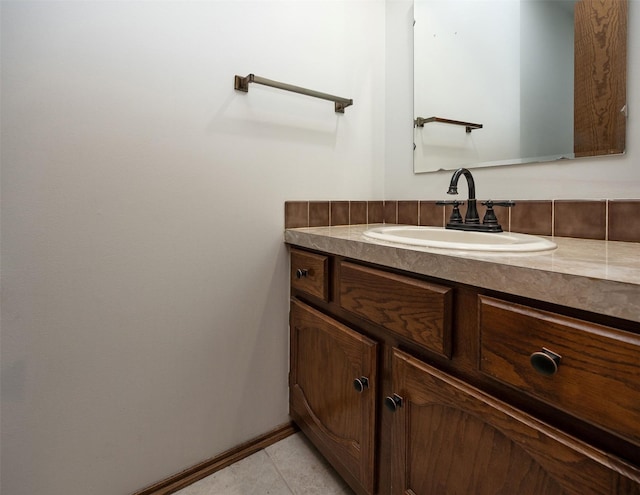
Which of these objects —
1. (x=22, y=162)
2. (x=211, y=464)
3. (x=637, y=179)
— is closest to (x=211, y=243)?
(x=22, y=162)

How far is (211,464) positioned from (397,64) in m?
1.74

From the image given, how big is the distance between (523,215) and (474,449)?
714mm

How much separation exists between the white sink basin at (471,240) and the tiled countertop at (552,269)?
2 cm

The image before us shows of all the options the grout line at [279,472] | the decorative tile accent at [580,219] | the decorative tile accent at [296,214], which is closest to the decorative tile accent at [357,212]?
the decorative tile accent at [296,214]

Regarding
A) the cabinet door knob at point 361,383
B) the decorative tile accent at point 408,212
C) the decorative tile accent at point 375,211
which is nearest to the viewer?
the cabinet door knob at point 361,383

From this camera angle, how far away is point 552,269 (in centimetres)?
50

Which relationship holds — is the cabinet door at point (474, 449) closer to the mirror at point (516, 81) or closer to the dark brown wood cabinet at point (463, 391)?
the dark brown wood cabinet at point (463, 391)

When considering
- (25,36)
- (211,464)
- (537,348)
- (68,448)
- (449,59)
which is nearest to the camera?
(537,348)

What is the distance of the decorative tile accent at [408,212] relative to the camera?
138cm

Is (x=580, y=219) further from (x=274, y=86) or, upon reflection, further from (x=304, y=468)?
(x=304, y=468)

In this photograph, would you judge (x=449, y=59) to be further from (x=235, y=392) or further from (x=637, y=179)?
(x=235, y=392)

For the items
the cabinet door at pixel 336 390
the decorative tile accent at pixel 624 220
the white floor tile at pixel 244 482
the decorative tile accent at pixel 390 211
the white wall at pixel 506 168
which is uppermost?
the white wall at pixel 506 168

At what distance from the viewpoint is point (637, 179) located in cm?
83

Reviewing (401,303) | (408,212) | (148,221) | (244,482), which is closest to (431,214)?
(408,212)
